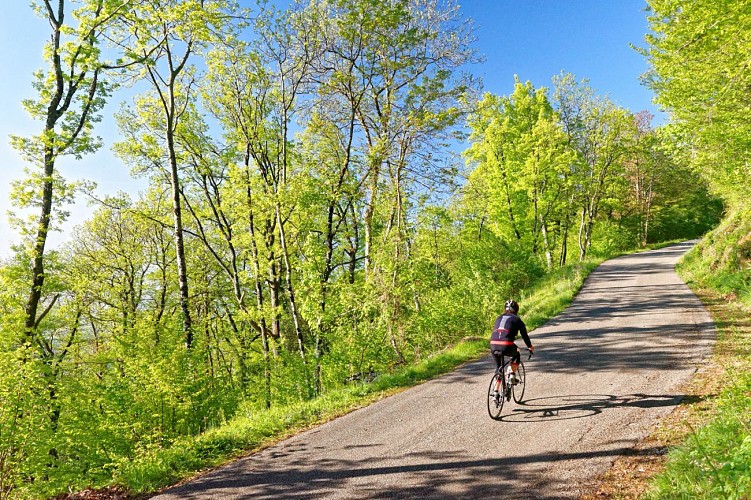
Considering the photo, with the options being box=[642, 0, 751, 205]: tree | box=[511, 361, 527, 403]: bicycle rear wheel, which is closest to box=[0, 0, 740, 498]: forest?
box=[642, 0, 751, 205]: tree

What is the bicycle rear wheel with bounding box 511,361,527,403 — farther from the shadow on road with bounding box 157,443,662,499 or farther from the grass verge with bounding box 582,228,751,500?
the grass verge with bounding box 582,228,751,500

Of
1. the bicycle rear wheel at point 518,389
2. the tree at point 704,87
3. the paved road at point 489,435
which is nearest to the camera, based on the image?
the paved road at point 489,435

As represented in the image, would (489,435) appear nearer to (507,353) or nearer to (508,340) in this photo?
(507,353)

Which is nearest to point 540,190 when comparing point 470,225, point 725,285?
point 470,225

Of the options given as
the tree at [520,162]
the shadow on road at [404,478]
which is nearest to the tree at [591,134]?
the tree at [520,162]

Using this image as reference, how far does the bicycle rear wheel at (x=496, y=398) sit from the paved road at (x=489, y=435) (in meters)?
0.18

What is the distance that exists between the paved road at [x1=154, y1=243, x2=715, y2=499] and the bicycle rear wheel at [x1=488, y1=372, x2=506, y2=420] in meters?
0.18

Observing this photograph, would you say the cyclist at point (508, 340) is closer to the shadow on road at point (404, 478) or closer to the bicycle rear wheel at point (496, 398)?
the bicycle rear wheel at point (496, 398)

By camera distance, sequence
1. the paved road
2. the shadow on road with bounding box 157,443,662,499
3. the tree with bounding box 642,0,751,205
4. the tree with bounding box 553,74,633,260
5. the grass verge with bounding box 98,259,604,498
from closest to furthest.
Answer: the shadow on road with bounding box 157,443,662,499, the paved road, the grass verge with bounding box 98,259,604,498, the tree with bounding box 642,0,751,205, the tree with bounding box 553,74,633,260

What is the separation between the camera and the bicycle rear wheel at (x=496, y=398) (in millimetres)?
6840

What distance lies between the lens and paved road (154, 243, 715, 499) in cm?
502

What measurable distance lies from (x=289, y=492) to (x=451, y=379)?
5226 millimetres

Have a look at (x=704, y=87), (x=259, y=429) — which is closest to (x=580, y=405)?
(x=259, y=429)

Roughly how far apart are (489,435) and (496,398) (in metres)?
0.81
